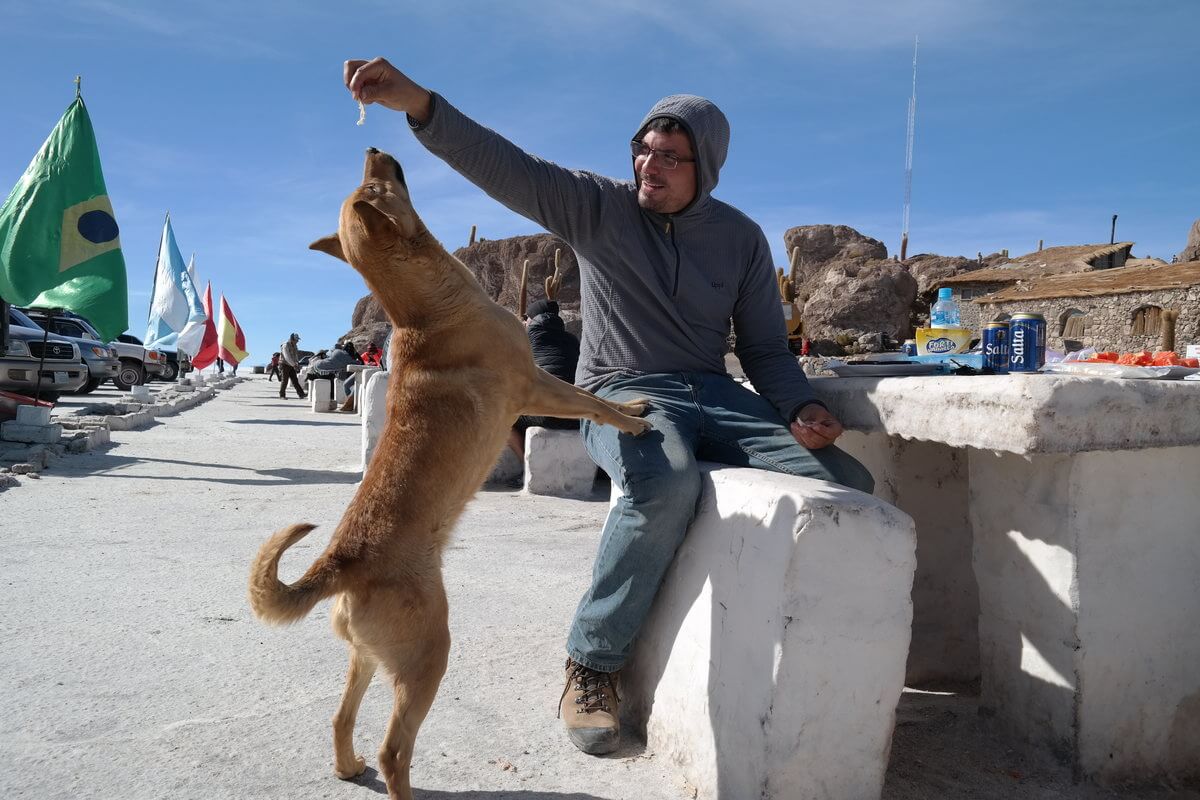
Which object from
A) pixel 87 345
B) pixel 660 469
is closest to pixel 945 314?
pixel 660 469

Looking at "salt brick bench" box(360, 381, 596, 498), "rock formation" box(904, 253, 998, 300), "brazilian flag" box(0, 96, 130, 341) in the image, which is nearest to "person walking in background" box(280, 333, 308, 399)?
"brazilian flag" box(0, 96, 130, 341)

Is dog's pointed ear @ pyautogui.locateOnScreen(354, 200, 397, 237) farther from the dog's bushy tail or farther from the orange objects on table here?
the orange objects on table

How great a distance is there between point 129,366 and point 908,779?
2466 cm

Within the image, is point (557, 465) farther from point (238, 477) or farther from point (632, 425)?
point (632, 425)

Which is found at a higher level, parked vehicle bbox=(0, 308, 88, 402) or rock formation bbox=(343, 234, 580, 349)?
rock formation bbox=(343, 234, 580, 349)

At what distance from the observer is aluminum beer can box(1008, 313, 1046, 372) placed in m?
2.67

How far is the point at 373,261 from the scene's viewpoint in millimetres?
2582

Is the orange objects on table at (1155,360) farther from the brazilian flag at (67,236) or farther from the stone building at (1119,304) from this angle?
the stone building at (1119,304)

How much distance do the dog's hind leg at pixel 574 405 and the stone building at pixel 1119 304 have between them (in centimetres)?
2688

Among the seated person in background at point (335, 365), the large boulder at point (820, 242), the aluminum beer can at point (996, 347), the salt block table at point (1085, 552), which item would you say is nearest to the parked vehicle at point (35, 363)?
the seated person in background at point (335, 365)

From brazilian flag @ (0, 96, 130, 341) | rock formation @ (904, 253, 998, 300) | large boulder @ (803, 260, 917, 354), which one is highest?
rock formation @ (904, 253, 998, 300)

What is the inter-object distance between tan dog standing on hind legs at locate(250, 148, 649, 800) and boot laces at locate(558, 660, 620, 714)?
0.59 meters

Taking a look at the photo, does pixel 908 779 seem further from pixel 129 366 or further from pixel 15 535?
pixel 129 366

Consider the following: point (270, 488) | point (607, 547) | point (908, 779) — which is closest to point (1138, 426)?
point (908, 779)
